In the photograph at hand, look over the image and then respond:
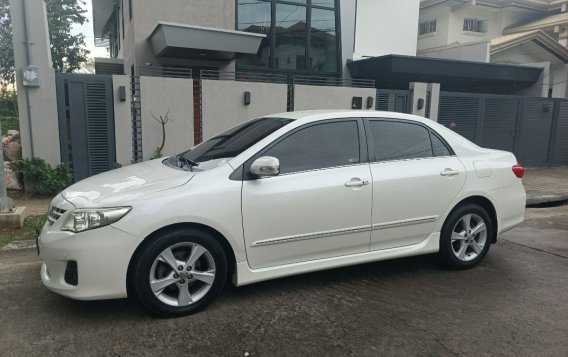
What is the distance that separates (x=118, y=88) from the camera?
840 cm

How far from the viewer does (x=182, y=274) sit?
138 inches

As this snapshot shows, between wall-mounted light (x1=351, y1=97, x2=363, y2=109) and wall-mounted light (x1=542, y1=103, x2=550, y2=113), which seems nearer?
wall-mounted light (x1=351, y1=97, x2=363, y2=109)

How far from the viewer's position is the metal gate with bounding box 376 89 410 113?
11.2 metres

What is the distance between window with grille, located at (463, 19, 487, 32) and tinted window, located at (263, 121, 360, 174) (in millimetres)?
21125

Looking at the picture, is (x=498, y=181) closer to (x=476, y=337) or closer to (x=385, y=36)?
(x=476, y=337)

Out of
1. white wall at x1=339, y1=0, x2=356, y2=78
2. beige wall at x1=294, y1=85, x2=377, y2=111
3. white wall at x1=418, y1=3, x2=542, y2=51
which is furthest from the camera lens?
white wall at x1=418, y1=3, x2=542, y2=51

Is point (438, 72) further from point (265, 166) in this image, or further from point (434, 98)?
point (265, 166)

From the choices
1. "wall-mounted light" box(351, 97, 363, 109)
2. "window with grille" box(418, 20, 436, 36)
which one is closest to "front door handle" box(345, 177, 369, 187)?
"wall-mounted light" box(351, 97, 363, 109)

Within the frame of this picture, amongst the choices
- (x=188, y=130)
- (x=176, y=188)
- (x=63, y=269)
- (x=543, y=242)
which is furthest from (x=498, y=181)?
(x=188, y=130)

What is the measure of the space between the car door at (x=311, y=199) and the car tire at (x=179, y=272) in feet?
1.03

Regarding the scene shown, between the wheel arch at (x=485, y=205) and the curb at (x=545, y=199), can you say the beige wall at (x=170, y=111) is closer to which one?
the wheel arch at (x=485, y=205)

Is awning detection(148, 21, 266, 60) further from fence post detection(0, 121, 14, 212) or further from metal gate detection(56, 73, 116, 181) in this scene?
fence post detection(0, 121, 14, 212)

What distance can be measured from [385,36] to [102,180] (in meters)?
16.7

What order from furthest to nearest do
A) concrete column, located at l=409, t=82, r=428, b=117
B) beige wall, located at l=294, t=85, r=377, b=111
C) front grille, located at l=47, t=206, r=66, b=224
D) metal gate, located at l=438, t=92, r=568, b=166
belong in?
metal gate, located at l=438, t=92, r=568, b=166 < concrete column, located at l=409, t=82, r=428, b=117 < beige wall, located at l=294, t=85, r=377, b=111 < front grille, located at l=47, t=206, r=66, b=224
